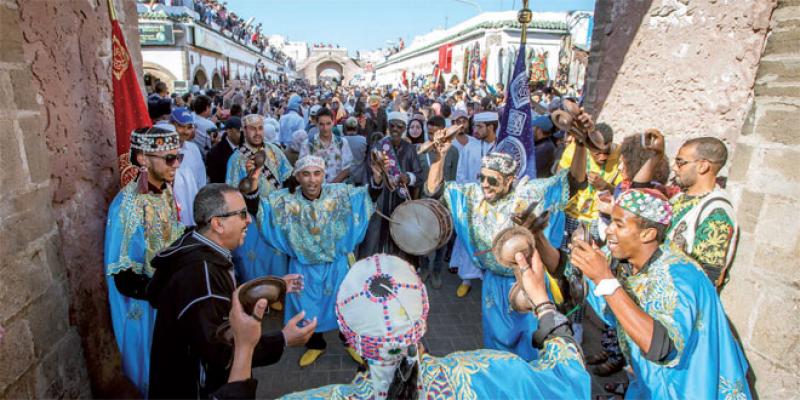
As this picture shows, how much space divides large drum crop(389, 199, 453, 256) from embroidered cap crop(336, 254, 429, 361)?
6.05 ft

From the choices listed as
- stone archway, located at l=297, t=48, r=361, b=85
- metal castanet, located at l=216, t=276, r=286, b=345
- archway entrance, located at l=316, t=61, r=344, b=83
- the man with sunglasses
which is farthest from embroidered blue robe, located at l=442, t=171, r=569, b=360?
archway entrance, located at l=316, t=61, r=344, b=83

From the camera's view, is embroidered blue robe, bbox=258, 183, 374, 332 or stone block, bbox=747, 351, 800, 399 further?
embroidered blue robe, bbox=258, 183, 374, 332

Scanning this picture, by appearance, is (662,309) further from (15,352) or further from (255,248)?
(255,248)

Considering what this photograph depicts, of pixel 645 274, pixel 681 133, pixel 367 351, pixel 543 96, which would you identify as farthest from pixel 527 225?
pixel 543 96

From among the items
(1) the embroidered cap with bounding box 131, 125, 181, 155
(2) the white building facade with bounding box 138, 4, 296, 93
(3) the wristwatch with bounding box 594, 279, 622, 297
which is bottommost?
(3) the wristwatch with bounding box 594, 279, 622, 297

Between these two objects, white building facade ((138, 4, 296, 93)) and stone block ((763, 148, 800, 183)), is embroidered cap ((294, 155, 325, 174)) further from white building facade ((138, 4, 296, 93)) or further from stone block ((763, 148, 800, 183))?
white building facade ((138, 4, 296, 93))

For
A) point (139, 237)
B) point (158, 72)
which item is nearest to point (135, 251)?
point (139, 237)

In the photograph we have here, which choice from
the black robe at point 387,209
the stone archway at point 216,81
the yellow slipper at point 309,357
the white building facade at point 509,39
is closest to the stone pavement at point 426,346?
the yellow slipper at point 309,357

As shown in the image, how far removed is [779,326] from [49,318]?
468cm

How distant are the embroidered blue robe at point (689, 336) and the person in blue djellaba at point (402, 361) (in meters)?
0.73

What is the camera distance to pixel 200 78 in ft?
84.3

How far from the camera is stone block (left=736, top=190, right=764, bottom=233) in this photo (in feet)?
9.75

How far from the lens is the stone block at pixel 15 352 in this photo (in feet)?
7.25

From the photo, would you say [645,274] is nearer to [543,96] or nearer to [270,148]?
[270,148]
